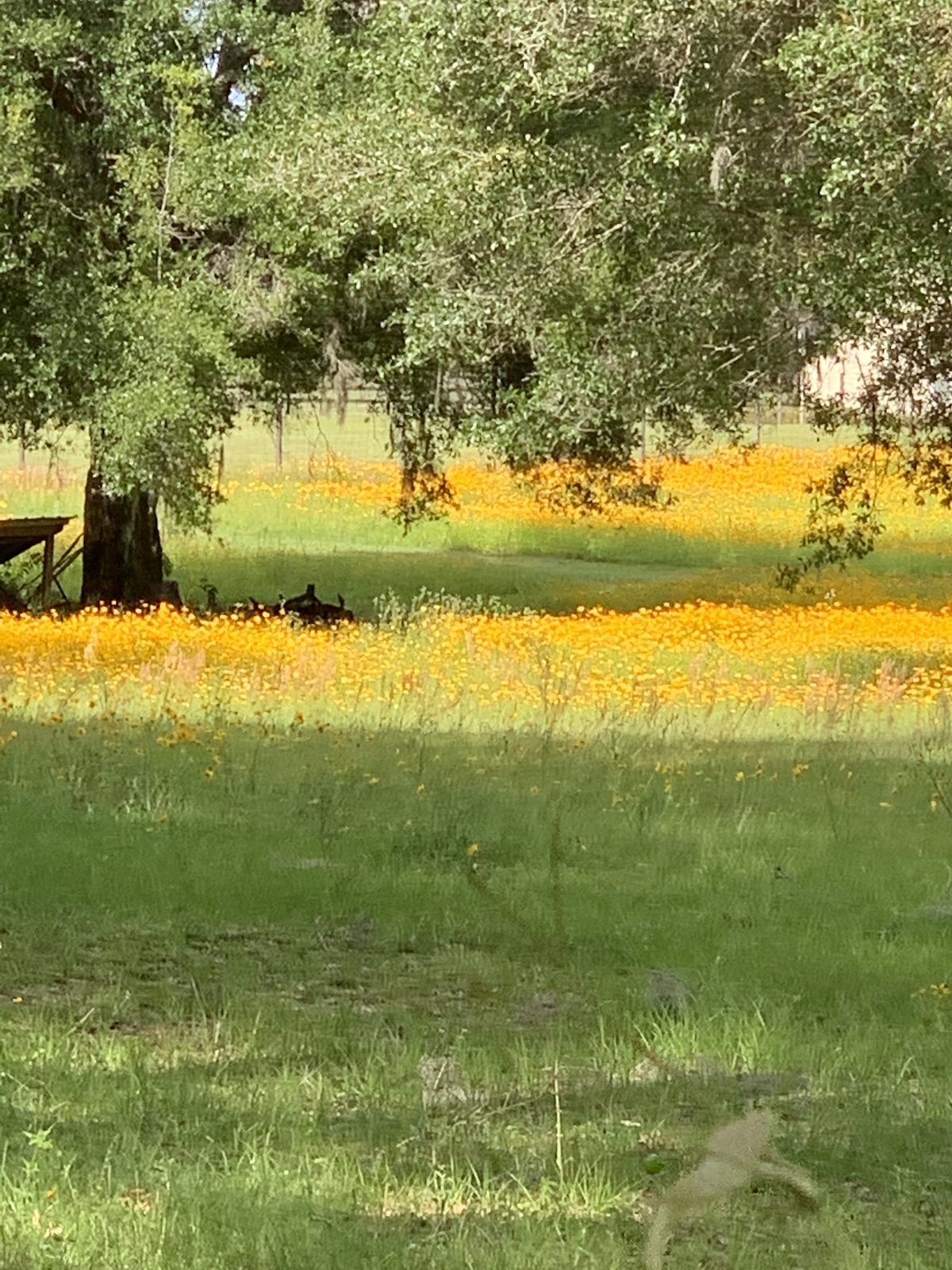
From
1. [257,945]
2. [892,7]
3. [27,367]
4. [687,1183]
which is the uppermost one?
[892,7]

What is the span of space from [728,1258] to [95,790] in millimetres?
7377

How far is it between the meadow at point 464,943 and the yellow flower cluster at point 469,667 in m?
0.07

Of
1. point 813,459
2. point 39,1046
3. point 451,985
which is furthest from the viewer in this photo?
point 813,459

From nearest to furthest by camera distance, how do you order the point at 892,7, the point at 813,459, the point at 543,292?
the point at 892,7
the point at 543,292
the point at 813,459

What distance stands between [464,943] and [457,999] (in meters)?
1.02

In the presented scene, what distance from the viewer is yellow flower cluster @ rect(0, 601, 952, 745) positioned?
15.3m

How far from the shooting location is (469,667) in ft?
57.0

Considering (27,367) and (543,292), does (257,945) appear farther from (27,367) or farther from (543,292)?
(27,367)

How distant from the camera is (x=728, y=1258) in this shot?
4.87m

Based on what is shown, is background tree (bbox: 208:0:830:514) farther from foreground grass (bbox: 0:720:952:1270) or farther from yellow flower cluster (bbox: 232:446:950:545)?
yellow flower cluster (bbox: 232:446:950:545)

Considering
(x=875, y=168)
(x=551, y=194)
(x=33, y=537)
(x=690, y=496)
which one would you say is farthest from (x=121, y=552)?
(x=690, y=496)

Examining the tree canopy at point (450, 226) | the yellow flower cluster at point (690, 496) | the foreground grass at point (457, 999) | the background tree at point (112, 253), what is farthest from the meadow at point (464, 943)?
the yellow flower cluster at point (690, 496)

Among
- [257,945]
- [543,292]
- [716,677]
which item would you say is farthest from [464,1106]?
[543,292]

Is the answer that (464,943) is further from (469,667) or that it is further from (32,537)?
(32,537)
